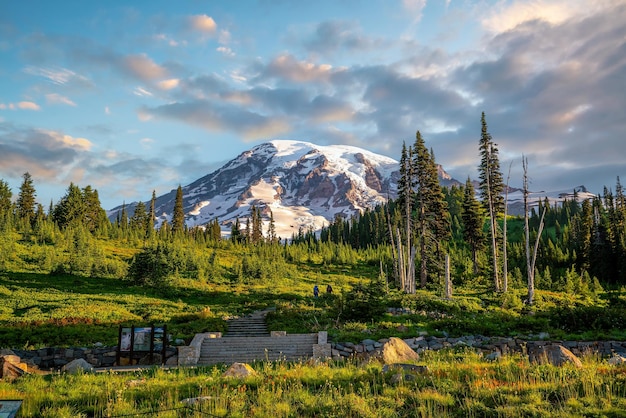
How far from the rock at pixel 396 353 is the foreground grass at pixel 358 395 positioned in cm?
386

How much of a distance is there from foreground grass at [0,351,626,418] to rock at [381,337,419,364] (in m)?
3.86

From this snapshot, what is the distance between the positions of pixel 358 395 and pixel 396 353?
688 centimetres

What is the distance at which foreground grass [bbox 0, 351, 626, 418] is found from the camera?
6781mm

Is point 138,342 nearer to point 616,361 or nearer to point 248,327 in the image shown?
point 248,327

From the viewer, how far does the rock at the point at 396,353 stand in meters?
13.9

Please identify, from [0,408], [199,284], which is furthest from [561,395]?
[199,284]

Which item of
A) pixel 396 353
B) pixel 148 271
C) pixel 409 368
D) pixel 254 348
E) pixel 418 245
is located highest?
pixel 418 245

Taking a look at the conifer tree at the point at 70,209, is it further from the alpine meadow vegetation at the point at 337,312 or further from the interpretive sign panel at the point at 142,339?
the interpretive sign panel at the point at 142,339

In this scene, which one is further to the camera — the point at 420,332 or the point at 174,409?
the point at 420,332

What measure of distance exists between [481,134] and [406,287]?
16982 mm

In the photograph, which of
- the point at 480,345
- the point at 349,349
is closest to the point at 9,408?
the point at 349,349

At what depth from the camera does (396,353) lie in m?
14.5

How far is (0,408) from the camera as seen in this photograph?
6203 millimetres

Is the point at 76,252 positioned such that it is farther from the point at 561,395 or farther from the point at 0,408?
the point at 561,395
